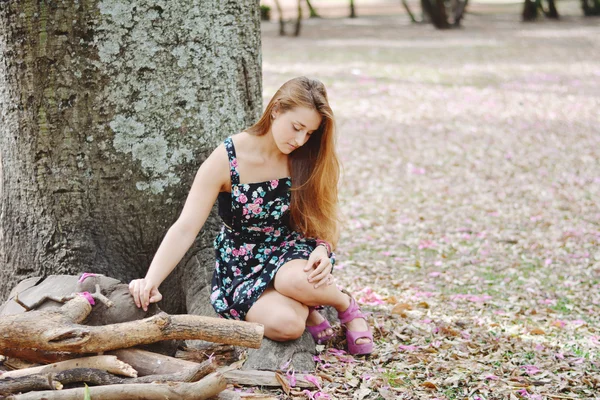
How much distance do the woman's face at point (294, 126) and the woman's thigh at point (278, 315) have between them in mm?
703

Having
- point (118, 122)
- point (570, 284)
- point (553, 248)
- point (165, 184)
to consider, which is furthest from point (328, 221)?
point (553, 248)

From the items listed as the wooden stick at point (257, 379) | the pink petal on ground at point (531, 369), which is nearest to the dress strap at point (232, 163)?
the wooden stick at point (257, 379)

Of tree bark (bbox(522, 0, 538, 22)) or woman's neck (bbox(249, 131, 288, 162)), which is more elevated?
woman's neck (bbox(249, 131, 288, 162))

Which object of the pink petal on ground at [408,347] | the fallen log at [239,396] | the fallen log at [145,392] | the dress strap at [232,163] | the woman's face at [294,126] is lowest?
the pink petal on ground at [408,347]

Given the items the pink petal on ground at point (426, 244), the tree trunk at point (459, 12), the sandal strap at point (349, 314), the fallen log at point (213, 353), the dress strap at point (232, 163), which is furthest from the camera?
the tree trunk at point (459, 12)

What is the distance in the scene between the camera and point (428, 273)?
17.5 feet

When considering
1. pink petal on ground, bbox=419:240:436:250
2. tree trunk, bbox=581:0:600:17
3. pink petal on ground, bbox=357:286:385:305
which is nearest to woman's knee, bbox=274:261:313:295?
pink petal on ground, bbox=357:286:385:305

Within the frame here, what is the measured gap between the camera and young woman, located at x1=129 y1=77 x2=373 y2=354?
3.29 m

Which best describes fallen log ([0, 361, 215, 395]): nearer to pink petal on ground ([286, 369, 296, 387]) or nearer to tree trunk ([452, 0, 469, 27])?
pink petal on ground ([286, 369, 296, 387])

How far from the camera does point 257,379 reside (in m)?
3.13

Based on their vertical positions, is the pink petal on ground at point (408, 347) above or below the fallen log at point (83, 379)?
below

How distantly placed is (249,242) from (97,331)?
38.0 inches

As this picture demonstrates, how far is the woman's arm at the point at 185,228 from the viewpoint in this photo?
3.12 meters

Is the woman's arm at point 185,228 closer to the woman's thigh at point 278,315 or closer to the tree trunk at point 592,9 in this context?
the woman's thigh at point 278,315
